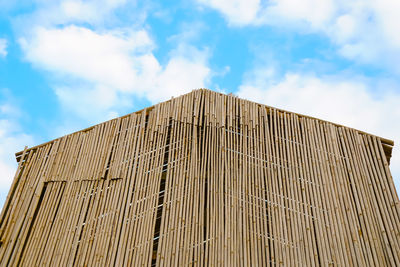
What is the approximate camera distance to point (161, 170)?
814cm

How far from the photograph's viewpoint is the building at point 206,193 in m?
7.04

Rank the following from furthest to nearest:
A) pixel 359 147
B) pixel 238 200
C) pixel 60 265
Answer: pixel 359 147, pixel 238 200, pixel 60 265

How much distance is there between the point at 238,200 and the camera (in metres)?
Result: 7.56

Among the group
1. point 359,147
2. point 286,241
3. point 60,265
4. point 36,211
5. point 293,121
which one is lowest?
point 60,265

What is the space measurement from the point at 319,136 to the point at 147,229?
444 cm

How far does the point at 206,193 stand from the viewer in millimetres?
7691

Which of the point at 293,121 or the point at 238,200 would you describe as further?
the point at 293,121

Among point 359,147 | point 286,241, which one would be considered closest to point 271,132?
point 359,147

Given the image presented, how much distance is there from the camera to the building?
7.04 metres

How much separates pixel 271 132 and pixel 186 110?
6.76 ft

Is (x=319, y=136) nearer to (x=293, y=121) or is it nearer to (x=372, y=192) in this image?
(x=293, y=121)

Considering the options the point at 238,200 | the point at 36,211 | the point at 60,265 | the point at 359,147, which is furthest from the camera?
the point at 359,147

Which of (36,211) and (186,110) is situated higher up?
(186,110)

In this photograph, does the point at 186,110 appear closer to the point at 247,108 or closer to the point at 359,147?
the point at 247,108
